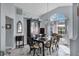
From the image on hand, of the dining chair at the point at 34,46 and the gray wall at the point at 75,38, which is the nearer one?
the gray wall at the point at 75,38

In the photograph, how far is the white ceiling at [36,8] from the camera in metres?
3.17

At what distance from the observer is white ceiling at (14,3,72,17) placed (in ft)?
10.4

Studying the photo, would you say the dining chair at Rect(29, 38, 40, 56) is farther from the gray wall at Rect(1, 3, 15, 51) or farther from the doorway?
the gray wall at Rect(1, 3, 15, 51)

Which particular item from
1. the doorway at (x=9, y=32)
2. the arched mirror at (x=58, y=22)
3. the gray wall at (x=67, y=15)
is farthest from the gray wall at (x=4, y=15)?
the arched mirror at (x=58, y=22)

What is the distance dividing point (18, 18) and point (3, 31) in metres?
0.45

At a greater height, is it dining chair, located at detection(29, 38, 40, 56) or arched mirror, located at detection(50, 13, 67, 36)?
arched mirror, located at detection(50, 13, 67, 36)

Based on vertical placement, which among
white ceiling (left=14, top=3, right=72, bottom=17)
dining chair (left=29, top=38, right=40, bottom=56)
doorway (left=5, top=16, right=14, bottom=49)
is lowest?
dining chair (left=29, top=38, right=40, bottom=56)

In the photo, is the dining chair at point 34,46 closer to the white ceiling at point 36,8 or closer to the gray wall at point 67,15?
the gray wall at point 67,15

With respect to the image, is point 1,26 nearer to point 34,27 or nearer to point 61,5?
point 34,27

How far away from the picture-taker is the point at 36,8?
3.26 metres

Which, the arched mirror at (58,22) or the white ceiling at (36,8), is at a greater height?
the white ceiling at (36,8)

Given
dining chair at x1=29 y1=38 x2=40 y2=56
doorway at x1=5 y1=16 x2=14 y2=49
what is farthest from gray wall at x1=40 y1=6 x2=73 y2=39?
doorway at x1=5 y1=16 x2=14 y2=49

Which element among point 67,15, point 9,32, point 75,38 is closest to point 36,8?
point 67,15

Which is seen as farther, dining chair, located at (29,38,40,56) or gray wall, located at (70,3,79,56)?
dining chair, located at (29,38,40,56)
